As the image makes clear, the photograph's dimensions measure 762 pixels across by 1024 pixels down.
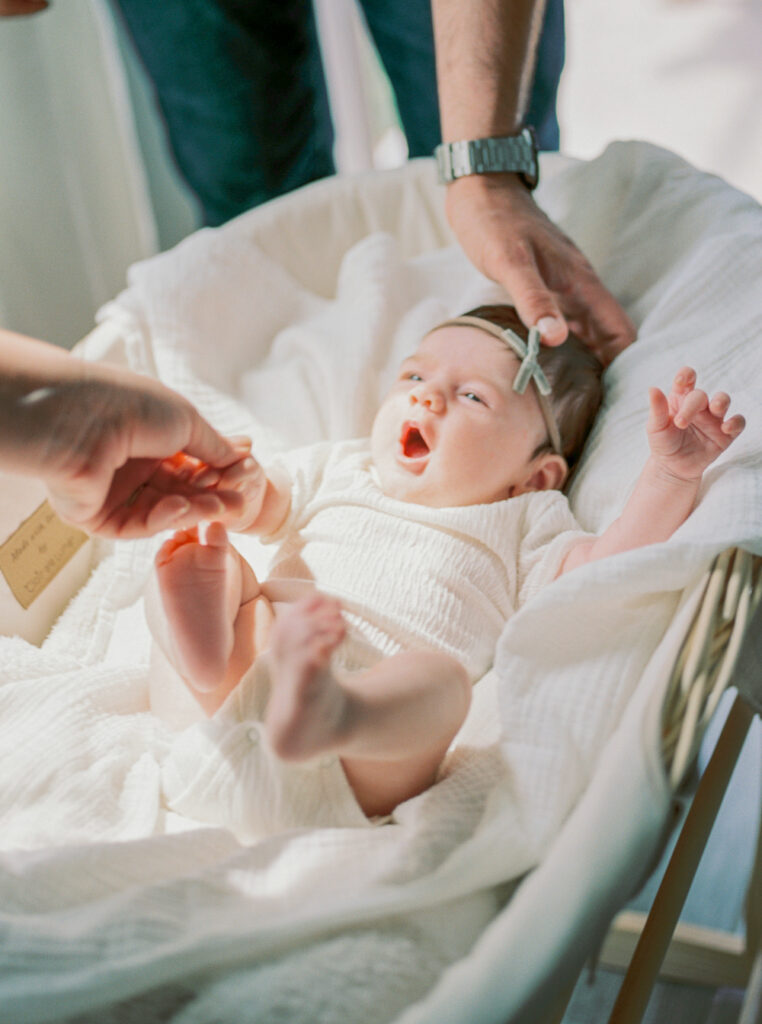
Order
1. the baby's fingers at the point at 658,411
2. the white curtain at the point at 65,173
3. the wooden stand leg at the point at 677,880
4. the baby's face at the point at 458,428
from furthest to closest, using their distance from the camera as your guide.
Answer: the white curtain at the point at 65,173 < the baby's face at the point at 458,428 < the baby's fingers at the point at 658,411 < the wooden stand leg at the point at 677,880

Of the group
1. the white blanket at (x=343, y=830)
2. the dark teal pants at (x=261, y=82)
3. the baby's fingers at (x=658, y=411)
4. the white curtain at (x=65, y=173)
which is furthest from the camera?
the white curtain at (x=65, y=173)

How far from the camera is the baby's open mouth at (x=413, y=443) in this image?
104 cm

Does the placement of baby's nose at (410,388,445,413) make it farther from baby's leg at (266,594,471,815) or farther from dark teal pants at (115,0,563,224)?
dark teal pants at (115,0,563,224)

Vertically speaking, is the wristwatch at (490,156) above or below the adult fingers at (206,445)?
above

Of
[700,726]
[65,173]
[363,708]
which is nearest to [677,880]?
[700,726]

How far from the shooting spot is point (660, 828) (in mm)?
546

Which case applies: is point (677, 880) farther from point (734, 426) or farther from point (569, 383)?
point (569, 383)

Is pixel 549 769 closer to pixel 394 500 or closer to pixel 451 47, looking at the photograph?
pixel 394 500

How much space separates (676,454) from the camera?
806 millimetres

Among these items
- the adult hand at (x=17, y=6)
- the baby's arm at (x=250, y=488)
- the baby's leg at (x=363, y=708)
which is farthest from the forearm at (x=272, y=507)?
the adult hand at (x=17, y=6)

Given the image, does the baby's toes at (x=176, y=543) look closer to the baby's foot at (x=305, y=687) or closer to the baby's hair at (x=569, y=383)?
the baby's foot at (x=305, y=687)

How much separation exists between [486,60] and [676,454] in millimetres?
674

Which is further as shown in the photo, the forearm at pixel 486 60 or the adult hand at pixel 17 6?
the forearm at pixel 486 60

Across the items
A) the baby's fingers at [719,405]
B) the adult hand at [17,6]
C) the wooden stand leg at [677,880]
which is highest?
the adult hand at [17,6]
